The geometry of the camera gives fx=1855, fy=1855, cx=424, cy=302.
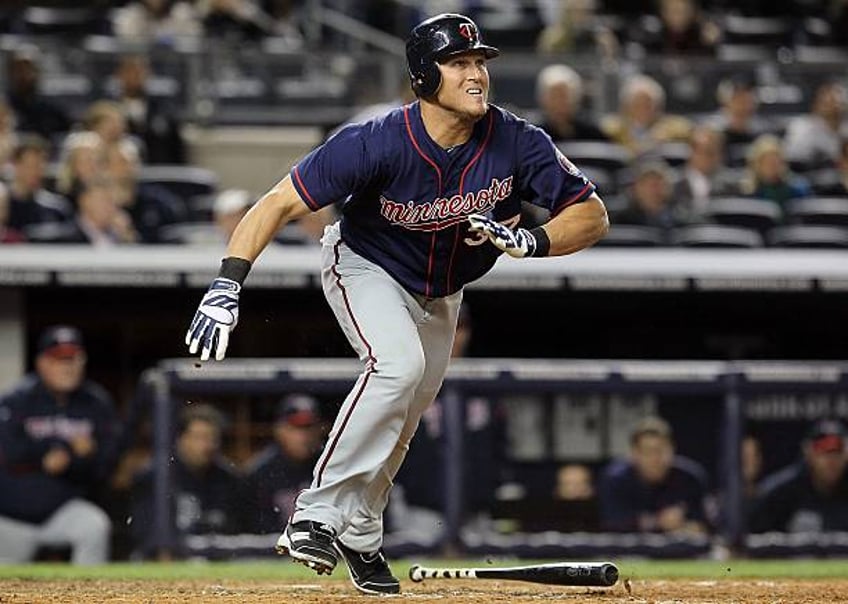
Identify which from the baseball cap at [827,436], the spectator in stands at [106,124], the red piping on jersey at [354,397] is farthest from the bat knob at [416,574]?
the spectator in stands at [106,124]

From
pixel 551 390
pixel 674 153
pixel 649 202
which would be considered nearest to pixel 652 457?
pixel 551 390

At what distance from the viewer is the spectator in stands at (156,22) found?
1330 centimetres

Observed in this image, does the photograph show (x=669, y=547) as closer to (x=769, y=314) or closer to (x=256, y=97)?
(x=769, y=314)

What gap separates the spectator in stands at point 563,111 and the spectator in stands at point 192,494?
11.4 feet

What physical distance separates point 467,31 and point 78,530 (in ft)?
14.5

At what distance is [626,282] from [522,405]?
3.34 feet

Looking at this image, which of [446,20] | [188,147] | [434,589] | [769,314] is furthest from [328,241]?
[188,147]

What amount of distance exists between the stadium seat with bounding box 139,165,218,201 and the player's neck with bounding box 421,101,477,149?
5.54 m

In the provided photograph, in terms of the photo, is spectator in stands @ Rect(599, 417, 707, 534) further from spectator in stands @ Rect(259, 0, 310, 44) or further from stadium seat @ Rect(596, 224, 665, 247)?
spectator in stands @ Rect(259, 0, 310, 44)

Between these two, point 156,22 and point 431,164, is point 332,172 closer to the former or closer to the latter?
point 431,164

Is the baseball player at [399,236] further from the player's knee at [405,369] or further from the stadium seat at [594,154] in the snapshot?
A: the stadium seat at [594,154]

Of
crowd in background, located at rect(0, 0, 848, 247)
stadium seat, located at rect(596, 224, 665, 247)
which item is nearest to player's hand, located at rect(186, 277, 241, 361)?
crowd in background, located at rect(0, 0, 848, 247)

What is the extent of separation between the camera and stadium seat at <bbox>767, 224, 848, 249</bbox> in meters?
10.8

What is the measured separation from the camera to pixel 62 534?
9188 millimetres
